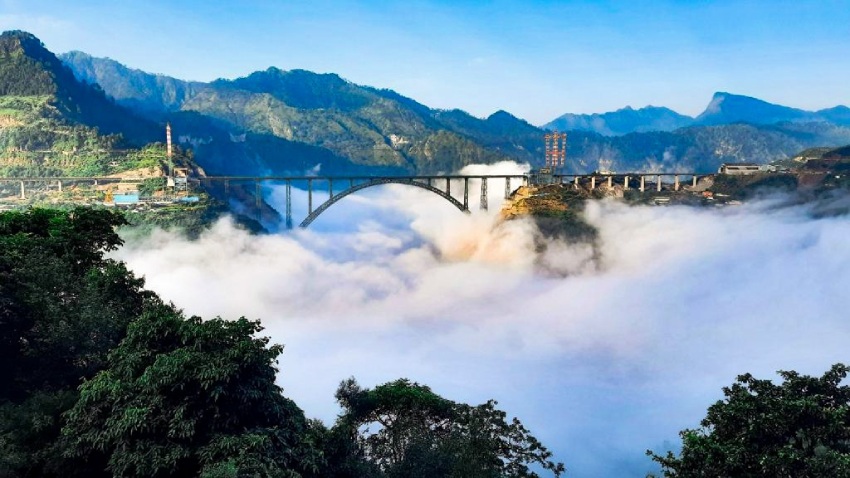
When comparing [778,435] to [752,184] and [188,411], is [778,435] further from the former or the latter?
[752,184]

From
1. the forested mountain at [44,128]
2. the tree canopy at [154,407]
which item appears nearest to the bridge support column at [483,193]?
the forested mountain at [44,128]

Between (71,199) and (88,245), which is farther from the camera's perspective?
(71,199)

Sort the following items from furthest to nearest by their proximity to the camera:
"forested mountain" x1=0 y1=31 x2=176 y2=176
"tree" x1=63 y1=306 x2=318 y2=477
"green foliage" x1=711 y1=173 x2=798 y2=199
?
"green foliage" x1=711 y1=173 x2=798 y2=199 < "forested mountain" x1=0 y1=31 x2=176 y2=176 < "tree" x1=63 y1=306 x2=318 y2=477

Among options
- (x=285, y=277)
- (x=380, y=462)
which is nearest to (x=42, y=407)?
(x=380, y=462)

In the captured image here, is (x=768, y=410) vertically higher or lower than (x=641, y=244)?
higher

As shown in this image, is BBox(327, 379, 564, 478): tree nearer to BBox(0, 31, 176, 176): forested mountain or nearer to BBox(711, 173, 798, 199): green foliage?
BBox(0, 31, 176, 176): forested mountain

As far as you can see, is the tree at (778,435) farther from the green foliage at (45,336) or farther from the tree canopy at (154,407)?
the green foliage at (45,336)

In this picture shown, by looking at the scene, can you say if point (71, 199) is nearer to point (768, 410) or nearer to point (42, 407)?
point (42, 407)

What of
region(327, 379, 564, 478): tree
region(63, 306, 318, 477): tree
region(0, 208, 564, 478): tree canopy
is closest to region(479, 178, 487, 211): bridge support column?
region(327, 379, 564, 478): tree
